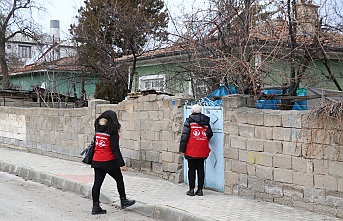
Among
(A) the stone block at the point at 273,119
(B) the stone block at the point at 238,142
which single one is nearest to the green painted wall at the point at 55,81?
(B) the stone block at the point at 238,142

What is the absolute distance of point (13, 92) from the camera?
20578mm

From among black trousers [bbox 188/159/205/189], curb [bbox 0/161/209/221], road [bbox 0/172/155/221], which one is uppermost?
black trousers [bbox 188/159/205/189]

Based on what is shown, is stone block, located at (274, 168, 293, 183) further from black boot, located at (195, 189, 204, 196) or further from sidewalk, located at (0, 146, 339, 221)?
black boot, located at (195, 189, 204, 196)

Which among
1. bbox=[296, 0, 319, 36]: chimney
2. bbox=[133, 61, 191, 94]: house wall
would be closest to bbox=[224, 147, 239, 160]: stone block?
bbox=[296, 0, 319, 36]: chimney

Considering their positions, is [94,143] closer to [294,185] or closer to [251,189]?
[251,189]

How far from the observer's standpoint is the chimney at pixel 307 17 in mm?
8773

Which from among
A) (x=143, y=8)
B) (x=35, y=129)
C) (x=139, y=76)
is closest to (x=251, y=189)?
(x=35, y=129)

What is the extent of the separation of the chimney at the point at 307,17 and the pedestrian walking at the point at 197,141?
279 centimetres

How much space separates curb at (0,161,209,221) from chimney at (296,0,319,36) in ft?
14.7

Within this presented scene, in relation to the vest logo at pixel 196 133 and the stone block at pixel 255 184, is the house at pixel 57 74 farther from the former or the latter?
the stone block at pixel 255 184

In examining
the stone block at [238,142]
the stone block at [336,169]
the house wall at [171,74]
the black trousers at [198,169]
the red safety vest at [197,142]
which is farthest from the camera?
the house wall at [171,74]

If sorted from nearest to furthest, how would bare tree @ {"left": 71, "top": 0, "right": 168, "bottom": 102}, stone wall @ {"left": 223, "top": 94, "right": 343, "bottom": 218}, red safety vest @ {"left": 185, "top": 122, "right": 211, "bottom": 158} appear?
1. stone wall @ {"left": 223, "top": 94, "right": 343, "bottom": 218}
2. red safety vest @ {"left": 185, "top": 122, "right": 211, "bottom": 158}
3. bare tree @ {"left": 71, "top": 0, "right": 168, "bottom": 102}

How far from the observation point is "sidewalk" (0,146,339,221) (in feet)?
21.5

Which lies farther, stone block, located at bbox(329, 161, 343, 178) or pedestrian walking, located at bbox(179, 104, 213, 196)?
pedestrian walking, located at bbox(179, 104, 213, 196)
